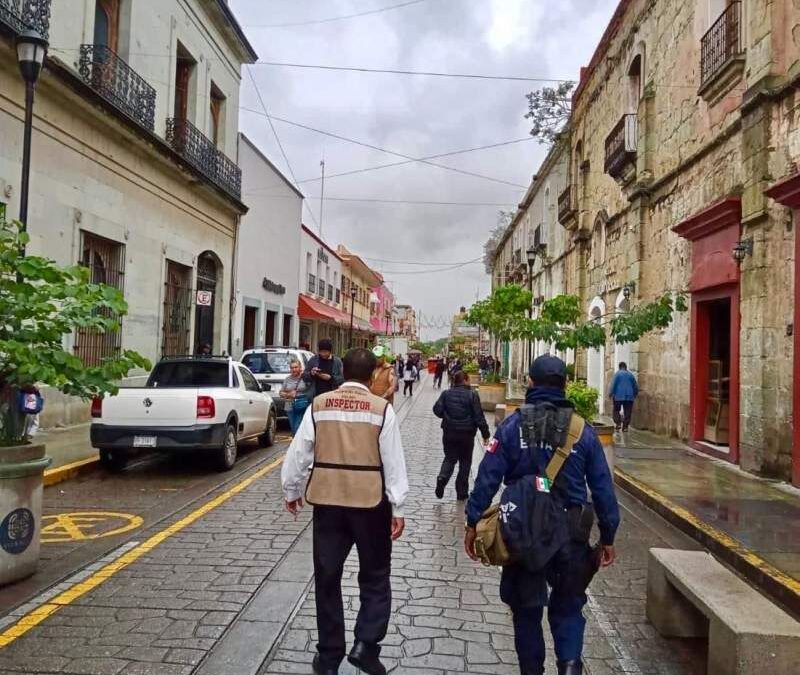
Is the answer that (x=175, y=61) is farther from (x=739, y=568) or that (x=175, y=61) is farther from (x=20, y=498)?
(x=739, y=568)

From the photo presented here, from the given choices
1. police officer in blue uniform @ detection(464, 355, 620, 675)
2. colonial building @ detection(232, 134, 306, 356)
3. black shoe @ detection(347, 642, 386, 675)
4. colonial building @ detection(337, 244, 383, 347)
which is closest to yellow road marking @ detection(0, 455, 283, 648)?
black shoe @ detection(347, 642, 386, 675)

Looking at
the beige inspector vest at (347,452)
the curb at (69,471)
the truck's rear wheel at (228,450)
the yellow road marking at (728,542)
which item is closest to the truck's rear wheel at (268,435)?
the truck's rear wheel at (228,450)

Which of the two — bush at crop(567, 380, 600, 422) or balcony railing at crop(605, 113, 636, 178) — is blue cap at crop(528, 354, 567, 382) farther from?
balcony railing at crop(605, 113, 636, 178)

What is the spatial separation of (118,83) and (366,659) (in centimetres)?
1491

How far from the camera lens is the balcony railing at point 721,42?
10.9 meters

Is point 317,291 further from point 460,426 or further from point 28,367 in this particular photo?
point 28,367

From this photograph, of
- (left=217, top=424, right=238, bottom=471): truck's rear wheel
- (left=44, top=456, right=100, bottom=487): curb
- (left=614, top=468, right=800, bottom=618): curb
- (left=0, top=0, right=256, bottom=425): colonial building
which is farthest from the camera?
(left=0, top=0, right=256, bottom=425): colonial building

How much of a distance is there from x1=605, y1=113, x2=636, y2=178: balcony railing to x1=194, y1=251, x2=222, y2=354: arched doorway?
11.6m

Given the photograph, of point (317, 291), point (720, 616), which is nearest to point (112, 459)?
point (720, 616)

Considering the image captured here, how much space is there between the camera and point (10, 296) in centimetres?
504

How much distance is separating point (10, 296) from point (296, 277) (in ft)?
89.6

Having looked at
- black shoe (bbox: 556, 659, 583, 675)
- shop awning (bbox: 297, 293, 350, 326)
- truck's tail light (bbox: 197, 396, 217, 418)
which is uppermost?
shop awning (bbox: 297, 293, 350, 326)

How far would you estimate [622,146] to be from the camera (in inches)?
640

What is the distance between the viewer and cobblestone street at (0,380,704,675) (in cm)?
388
